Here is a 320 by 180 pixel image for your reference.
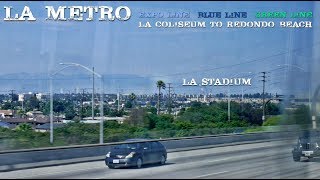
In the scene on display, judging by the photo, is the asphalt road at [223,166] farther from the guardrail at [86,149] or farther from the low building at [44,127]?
the low building at [44,127]

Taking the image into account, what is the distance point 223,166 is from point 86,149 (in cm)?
225

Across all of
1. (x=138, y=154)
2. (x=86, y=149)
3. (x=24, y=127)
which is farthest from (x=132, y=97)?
(x=24, y=127)

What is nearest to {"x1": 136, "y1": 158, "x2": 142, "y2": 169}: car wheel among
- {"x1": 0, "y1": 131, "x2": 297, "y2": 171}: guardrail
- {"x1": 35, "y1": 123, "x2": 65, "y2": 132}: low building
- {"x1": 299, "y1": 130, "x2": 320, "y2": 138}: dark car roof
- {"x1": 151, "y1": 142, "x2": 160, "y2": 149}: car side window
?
{"x1": 151, "y1": 142, "x2": 160, "y2": 149}: car side window

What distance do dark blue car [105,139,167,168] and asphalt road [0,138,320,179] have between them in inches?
4.1

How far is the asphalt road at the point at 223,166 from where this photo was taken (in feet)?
20.3

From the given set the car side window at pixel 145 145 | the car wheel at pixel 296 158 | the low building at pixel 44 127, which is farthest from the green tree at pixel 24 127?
the car wheel at pixel 296 158

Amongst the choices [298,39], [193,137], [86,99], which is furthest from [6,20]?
[298,39]

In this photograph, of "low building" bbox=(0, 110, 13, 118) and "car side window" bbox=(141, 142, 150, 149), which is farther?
"low building" bbox=(0, 110, 13, 118)

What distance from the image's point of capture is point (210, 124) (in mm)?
7680

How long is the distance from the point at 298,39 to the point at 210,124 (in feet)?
6.03

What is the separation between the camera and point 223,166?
23.1 ft

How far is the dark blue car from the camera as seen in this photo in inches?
270

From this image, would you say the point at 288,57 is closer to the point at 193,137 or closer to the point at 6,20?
the point at 193,137

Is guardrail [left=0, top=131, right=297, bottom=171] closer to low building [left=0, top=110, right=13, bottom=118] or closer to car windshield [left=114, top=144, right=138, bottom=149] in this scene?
car windshield [left=114, top=144, right=138, bottom=149]
